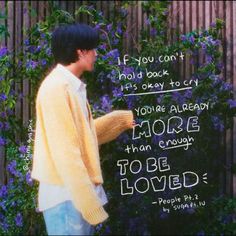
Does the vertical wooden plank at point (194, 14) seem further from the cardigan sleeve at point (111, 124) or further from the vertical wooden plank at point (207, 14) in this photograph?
the cardigan sleeve at point (111, 124)

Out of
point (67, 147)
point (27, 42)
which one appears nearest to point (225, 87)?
point (27, 42)

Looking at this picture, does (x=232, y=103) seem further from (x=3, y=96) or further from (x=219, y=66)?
(x=3, y=96)

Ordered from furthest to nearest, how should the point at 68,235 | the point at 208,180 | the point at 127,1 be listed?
the point at 127,1 < the point at 208,180 < the point at 68,235

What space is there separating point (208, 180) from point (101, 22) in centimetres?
150

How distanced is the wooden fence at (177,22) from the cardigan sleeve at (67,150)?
2.72 meters

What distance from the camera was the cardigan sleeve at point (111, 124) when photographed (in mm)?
3729

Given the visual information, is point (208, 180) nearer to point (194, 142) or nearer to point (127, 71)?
point (194, 142)

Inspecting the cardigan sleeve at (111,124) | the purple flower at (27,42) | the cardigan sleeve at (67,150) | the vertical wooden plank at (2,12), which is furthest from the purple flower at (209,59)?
the cardigan sleeve at (67,150)

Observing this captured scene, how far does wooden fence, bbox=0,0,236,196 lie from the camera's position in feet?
19.0

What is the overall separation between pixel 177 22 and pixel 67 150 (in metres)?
3.12

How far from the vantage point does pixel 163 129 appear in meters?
5.21

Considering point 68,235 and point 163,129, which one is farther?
point 163,129

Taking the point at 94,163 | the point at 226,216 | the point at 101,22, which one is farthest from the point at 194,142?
the point at 94,163

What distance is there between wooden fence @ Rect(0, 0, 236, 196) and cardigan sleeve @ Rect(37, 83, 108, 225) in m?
2.72
